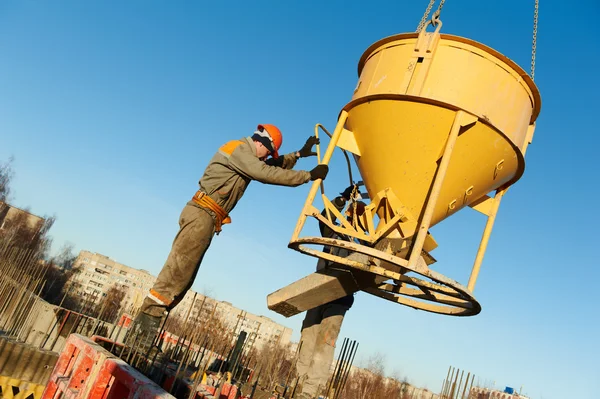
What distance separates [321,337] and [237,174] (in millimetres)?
2516

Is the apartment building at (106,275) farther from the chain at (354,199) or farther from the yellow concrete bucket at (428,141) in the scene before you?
the yellow concrete bucket at (428,141)

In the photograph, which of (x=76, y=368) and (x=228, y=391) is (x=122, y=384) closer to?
(x=76, y=368)

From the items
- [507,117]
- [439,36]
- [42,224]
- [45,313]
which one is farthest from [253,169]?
[42,224]

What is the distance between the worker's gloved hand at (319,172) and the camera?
4.43 metres

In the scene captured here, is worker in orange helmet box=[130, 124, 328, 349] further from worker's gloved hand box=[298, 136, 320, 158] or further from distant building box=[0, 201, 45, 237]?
distant building box=[0, 201, 45, 237]

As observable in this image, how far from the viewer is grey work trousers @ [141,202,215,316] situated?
4.14m

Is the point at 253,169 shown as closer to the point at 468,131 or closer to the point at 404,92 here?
the point at 404,92

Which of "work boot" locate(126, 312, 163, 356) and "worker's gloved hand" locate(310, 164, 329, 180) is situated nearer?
"work boot" locate(126, 312, 163, 356)

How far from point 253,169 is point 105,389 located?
2.28m

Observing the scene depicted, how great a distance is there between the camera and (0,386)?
484 cm

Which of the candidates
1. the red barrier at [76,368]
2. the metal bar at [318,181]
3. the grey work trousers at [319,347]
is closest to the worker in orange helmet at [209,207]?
the metal bar at [318,181]

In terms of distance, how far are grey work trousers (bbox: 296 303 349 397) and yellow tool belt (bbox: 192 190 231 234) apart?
2083mm

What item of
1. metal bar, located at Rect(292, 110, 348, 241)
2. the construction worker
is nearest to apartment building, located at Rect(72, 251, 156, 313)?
the construction worker

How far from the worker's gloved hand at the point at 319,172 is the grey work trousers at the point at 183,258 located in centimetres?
113
